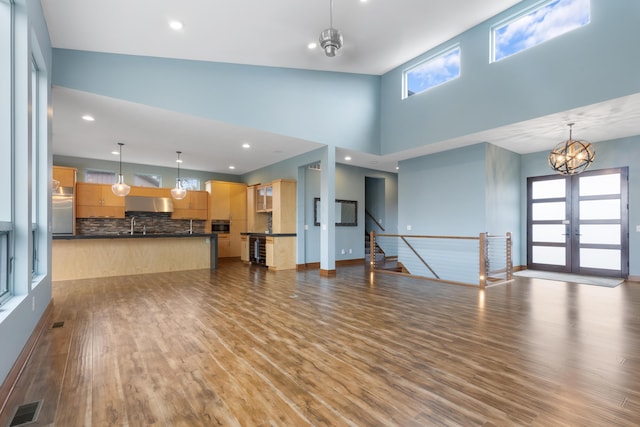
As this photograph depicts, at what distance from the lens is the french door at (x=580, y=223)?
6.54 metres

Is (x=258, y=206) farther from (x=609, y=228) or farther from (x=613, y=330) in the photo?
(x=609, y=228)

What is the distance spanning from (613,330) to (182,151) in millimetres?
8628

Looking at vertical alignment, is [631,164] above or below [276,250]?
above

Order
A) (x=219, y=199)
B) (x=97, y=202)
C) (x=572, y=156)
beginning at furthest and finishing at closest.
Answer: (x=219, y=199) → (x=97, y=202) → (x=572, y=156)

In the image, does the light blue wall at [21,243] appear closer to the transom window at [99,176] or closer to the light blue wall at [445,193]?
the transom window at [99,176]

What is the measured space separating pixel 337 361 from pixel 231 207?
343 inches

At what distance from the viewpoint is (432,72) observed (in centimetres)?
682

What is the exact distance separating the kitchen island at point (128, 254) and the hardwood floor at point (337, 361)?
1961 mm

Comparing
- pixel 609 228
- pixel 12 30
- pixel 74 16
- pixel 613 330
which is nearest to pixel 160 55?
pixel 74 16

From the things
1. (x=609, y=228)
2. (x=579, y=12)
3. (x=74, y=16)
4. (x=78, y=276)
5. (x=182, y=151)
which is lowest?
(x=78, y=276)

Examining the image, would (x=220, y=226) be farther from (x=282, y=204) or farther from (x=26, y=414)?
(x=26, y=414)

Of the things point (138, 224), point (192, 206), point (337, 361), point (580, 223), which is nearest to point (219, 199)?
point (192, 206)

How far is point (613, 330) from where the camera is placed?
3.30 m

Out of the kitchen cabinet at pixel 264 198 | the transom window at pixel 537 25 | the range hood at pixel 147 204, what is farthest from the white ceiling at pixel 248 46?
the range hood at pixel 147 204
